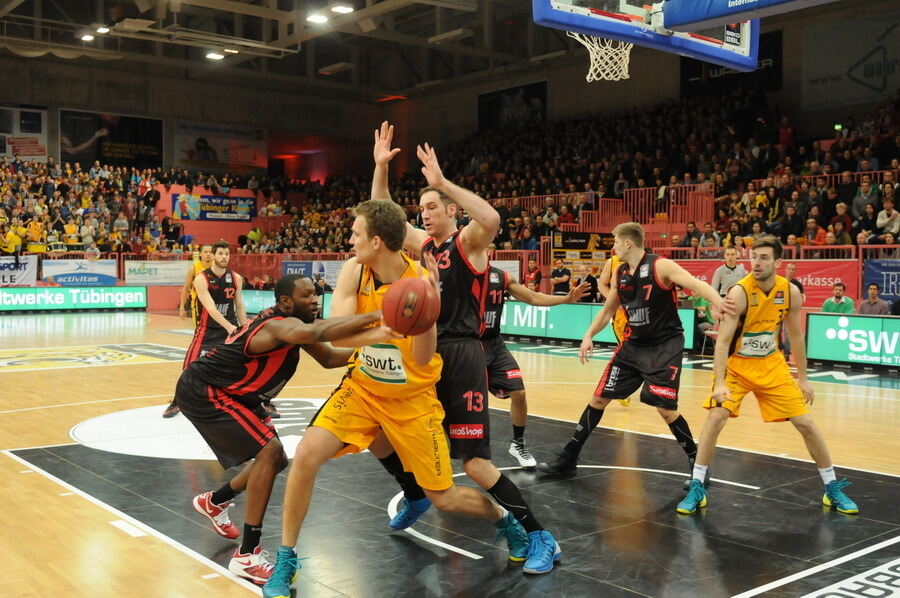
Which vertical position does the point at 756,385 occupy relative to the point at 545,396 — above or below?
above

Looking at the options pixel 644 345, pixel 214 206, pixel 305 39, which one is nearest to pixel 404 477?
pixel 644 345

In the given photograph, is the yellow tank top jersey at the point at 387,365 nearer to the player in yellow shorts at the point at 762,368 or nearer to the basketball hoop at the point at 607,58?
the player in yellow shorts at the point at 762,368

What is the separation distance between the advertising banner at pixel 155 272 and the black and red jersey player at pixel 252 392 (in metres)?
24.5

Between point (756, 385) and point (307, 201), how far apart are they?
34.7 metres

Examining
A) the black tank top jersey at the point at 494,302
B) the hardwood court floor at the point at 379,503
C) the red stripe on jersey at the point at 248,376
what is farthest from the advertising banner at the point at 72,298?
the red stripe on jersey at the point at 248,376

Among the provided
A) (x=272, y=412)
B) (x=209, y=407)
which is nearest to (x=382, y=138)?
(x=209, y=407)

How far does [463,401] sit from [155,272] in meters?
25.4

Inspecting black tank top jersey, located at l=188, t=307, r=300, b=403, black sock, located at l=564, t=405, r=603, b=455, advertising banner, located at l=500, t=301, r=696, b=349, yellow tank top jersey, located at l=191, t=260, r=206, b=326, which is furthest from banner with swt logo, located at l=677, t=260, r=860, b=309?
black tank top jersey, located at l=188, t=307, r=300, b=403

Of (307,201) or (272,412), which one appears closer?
(272,412)

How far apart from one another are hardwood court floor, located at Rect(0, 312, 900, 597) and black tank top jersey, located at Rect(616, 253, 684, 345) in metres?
1.13

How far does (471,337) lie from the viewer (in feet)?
16.1

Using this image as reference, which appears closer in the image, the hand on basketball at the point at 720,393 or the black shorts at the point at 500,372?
the hand on basketball at the point at 720,393

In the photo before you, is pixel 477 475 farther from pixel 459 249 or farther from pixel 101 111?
pixel 101 111

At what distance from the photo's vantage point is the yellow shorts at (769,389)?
19.7 feet
